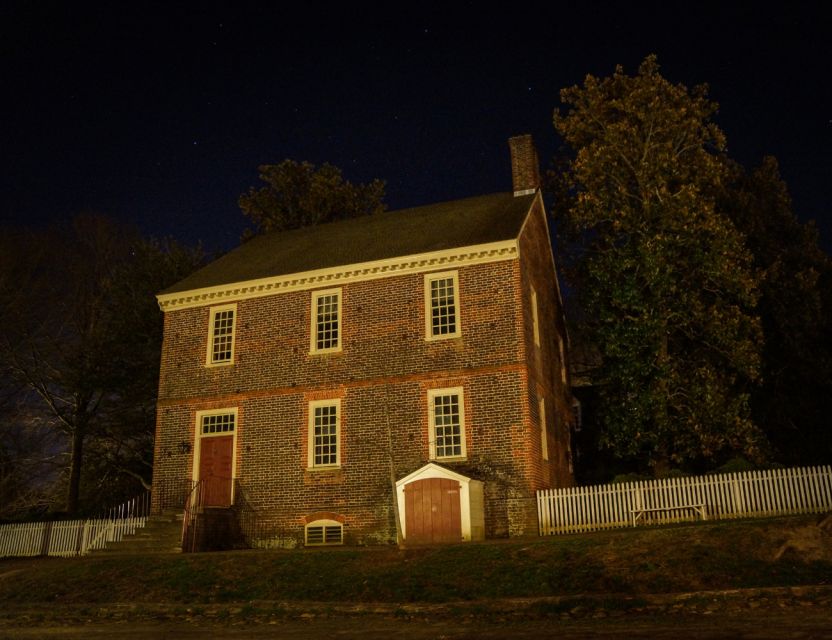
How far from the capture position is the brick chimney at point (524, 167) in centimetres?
2634

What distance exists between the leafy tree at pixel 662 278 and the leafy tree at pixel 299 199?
16.8 metres

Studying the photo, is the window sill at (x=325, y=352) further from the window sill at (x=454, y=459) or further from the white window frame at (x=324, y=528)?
the white window frame at (x=324, y=528)

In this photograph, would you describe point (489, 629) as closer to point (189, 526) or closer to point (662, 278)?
point (189, 526)

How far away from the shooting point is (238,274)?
25.6 meters

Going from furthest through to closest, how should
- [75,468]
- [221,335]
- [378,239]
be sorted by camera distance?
[75,468]
[378,239]
[221,335]

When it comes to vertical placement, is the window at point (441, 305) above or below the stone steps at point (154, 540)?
above

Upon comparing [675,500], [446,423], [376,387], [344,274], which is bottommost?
[675,500]

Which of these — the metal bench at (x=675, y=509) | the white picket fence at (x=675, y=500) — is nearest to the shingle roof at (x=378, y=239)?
the white picket fence at (x=675, y=500)

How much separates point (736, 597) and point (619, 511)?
8.30 m

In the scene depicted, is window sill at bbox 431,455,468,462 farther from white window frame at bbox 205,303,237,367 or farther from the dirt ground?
the dirt ground

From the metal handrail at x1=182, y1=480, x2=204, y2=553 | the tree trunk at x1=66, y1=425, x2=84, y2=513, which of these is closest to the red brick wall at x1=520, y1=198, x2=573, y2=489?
the metal handrail at x1=182, y1=480, x2=204, y2=553

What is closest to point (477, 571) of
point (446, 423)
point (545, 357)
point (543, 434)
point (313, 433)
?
point (446, 423)

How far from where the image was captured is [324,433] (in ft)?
73.8

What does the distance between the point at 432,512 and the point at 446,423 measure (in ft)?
8.32
